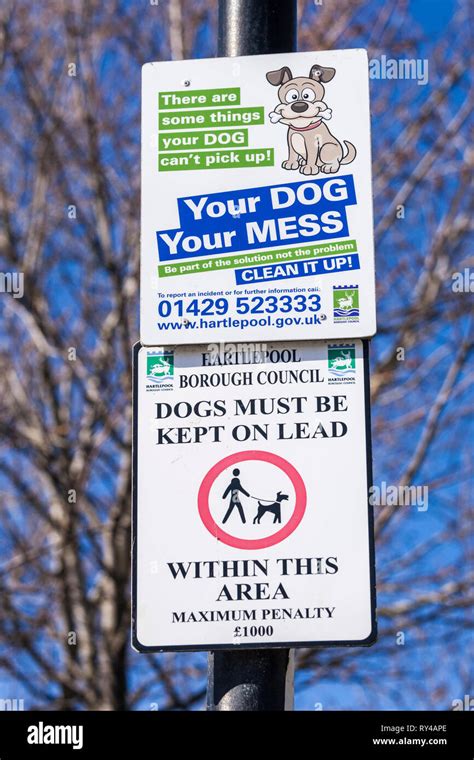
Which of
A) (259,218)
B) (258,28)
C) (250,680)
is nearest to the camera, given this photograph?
(250,680)

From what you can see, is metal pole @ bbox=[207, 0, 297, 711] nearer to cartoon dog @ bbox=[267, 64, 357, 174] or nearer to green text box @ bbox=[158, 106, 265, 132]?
cartoon dog @ bbox=[267, 64, 357, 174]

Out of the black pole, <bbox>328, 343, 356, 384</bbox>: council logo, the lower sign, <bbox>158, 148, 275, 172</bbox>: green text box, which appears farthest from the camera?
the black pole

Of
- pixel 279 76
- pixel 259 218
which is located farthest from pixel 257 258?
pixel 279 76

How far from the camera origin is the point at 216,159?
3055 millimetres

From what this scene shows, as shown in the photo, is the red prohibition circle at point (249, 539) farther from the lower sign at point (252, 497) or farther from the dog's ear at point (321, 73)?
the dog's ear at point (321, 73)

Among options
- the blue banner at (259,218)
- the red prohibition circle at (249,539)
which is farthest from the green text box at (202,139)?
the red prohibition circle at (249,539)

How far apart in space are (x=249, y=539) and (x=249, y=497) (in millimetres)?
94

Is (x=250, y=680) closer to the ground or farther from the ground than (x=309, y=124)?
closer to the ground

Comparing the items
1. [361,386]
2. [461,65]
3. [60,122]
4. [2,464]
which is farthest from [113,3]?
[361,386]

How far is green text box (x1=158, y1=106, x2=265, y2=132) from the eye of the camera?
10.00 ft

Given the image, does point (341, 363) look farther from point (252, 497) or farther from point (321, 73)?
point (321, 73)

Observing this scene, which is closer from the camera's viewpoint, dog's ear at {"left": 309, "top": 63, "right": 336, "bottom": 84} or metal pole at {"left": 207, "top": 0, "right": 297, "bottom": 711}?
metal pole at {"left": 207, "top": 0, "right": 297, "bottom": 711}

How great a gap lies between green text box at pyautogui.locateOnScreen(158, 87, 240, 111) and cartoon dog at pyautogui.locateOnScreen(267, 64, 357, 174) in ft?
0.35

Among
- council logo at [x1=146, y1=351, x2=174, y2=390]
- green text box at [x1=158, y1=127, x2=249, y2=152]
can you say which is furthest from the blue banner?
council logo at [x1=146, y1=351, x2=174, y2=390]
